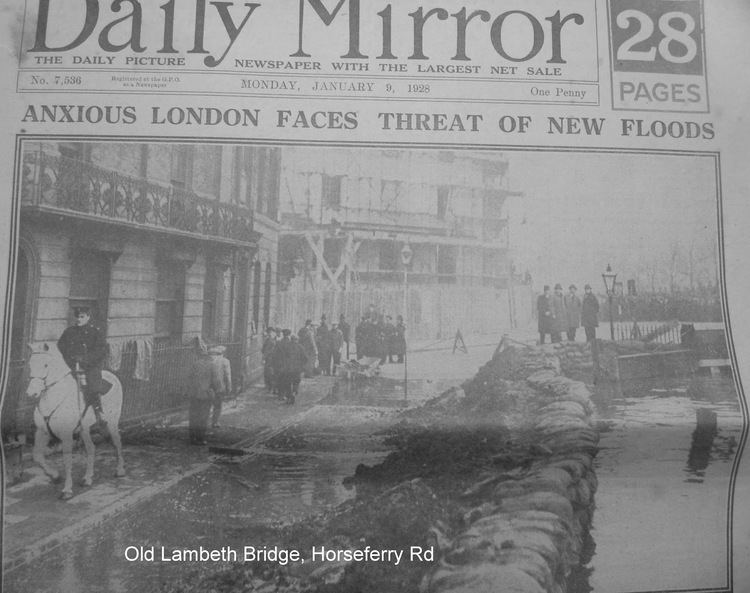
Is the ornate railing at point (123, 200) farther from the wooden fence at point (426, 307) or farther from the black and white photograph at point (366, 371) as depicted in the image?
the wooden fence at point (426, 307)

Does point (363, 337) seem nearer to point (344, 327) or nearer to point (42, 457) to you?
point (344, 327)

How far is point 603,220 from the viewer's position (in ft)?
3.02

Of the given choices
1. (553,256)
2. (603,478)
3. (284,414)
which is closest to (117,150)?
(284,414)

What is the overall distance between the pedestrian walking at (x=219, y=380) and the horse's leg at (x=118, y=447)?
0.42 feet

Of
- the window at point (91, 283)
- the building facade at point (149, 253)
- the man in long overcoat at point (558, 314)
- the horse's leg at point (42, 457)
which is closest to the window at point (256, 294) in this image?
the building facade at point (149, 253)

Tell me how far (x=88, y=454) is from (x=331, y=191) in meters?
0.50

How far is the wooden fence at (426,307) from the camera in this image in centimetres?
88

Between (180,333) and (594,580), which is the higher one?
(180,333)

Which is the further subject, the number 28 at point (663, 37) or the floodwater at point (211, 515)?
the number 28 at point (663, 37)

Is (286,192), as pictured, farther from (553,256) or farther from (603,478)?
(603,478)

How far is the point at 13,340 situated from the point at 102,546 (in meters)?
0.31

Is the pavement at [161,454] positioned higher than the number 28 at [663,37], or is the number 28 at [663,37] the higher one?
the number 28 at [663,37]

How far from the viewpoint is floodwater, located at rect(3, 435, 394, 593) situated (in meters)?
0.82

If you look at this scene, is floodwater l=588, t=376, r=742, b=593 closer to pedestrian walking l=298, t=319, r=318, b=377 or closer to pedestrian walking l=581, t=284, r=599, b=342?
pedestrian walking l=581, t=284, r=599, b=342
